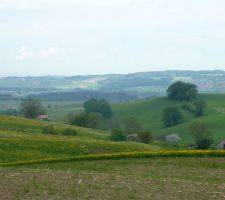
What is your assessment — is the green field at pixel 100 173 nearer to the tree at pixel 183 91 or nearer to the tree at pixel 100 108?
the tree at pixel 100 108

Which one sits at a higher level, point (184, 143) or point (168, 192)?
point (168, 192)

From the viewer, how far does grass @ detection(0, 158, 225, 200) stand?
2219 cm

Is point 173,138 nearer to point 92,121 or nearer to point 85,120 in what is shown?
point 92,121

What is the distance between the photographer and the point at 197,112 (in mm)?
142000

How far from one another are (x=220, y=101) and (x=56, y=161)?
440 feet

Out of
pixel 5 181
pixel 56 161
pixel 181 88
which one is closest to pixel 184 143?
pixel 181 88

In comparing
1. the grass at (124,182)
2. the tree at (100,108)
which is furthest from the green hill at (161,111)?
the grass at (124,182)

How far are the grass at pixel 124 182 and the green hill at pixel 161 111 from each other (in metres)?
76.0

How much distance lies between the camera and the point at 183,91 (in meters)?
156

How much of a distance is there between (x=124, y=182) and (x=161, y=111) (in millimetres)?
126391

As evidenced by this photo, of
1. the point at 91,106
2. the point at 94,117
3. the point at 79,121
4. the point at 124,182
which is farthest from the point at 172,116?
the point at 124,182

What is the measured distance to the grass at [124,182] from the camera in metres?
22.2

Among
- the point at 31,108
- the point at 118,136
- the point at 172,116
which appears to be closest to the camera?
the point at 118,136

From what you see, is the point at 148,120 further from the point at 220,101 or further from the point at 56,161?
the point at 56,161
